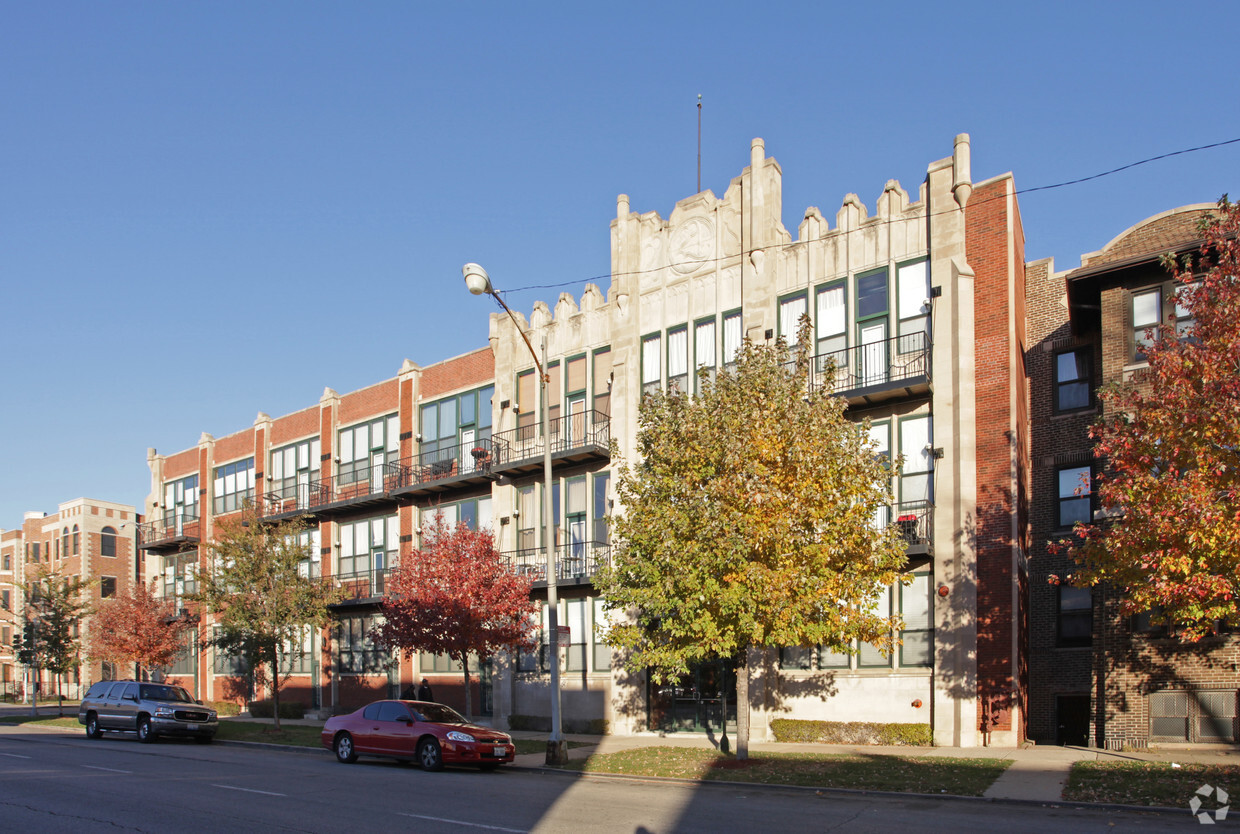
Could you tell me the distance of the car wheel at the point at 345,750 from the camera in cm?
2279

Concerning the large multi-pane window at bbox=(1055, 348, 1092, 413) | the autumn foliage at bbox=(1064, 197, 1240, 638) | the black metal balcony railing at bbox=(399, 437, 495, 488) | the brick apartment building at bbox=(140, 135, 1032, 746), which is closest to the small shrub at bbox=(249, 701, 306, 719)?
the brick apartment building at bbox=(140, 135, 1032, 746)

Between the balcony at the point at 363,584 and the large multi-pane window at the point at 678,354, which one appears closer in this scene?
the large multi-pane window at the point at 678,354

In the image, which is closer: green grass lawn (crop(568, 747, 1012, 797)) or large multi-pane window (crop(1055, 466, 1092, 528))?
green grass lawn (crop(568, 747, 1012, 797))

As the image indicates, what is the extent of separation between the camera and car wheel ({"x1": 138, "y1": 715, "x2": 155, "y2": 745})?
93.5ft

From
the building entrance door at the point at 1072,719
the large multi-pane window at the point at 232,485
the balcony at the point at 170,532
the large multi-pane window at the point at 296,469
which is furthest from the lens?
the balcony at the point at 170,532

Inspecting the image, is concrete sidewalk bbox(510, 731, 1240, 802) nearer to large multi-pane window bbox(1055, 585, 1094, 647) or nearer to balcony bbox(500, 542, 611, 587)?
large multi-pane window bbox(1055, 585, 1094, 647)

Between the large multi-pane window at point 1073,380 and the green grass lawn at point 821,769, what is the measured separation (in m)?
10.1

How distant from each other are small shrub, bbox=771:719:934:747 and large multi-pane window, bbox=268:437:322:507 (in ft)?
79.6

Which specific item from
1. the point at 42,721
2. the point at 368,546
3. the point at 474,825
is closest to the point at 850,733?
the point at 474,825

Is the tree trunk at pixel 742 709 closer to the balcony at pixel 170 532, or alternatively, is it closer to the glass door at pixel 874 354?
the glass door at pixel 874 354

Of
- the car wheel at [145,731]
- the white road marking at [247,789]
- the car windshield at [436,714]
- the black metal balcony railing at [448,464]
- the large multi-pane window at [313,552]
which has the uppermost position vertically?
the black metal balcony railing at [448,464]

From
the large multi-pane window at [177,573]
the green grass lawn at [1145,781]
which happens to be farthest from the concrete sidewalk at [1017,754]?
the large multi-pane window at [177,573]

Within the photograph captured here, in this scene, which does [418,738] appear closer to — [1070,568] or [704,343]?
[704,343]

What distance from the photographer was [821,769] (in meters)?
18.8
